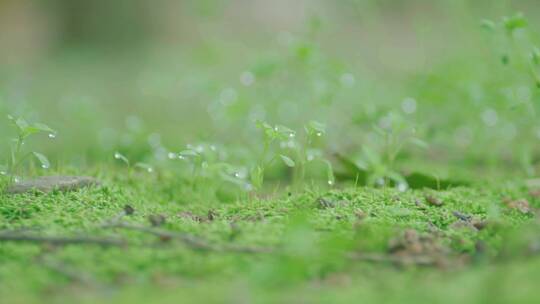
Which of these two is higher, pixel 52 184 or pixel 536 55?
pixel 536 55

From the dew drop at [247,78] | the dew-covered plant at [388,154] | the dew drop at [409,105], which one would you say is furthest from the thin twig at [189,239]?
the dew drop at [409,105]

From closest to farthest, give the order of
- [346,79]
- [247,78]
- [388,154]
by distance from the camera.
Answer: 1. [388,154]
2. [346,79]
3. [247,78]

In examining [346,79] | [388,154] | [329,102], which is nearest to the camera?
[388,154]

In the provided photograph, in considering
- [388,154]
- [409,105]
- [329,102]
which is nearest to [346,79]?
[329,102]

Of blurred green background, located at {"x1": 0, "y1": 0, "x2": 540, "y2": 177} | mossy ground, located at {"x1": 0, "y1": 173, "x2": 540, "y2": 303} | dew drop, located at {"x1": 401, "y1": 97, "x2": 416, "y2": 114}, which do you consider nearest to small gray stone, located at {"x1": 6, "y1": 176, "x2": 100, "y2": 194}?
mossy ground, located at {"x1": 0, "y1": 173, "x2": 540, "y2": 303}

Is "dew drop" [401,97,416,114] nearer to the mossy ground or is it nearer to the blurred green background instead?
the blurred green background

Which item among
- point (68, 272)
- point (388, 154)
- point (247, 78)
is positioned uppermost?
point (247, 78)

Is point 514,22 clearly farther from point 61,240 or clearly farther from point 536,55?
point 61,240

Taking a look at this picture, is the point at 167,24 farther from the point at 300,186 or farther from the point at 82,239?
the point at 82,239

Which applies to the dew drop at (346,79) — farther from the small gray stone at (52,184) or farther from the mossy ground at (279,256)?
the small gray stone at (52,184)
